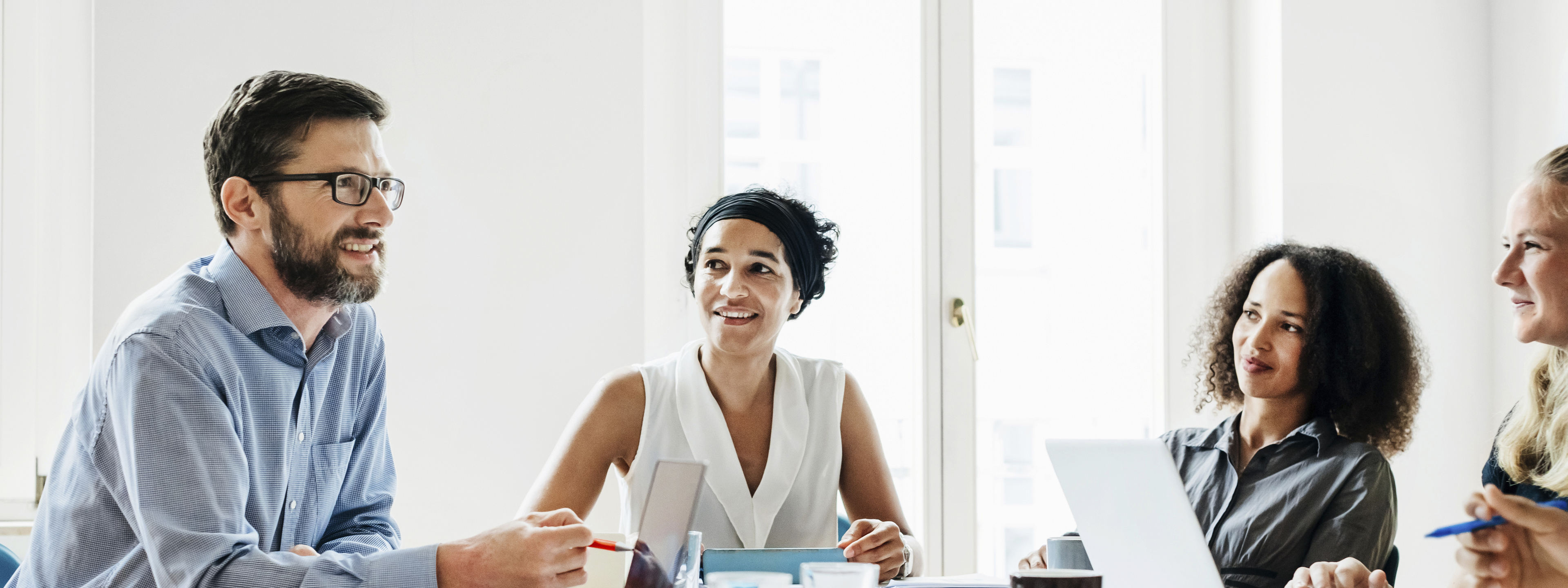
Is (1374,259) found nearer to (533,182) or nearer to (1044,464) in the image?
(1044,464)

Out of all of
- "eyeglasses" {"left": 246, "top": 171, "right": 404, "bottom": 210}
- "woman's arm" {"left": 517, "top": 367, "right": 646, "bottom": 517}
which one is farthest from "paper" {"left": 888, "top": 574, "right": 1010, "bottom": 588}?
"eyeglasses" {"left": 246, "top": 171, "right": 404, "bottom": 210}

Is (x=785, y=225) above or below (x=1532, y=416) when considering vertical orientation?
Result: above

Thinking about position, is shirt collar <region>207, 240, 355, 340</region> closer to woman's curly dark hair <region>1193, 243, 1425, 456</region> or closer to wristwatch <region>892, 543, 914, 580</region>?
wristwatch <region>892, 543, 914, 580</region>

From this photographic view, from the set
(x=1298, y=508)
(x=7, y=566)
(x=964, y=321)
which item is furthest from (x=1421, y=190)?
(x=7, y=566)

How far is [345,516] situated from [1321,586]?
136 centimetres

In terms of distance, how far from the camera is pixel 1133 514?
128 centimetres

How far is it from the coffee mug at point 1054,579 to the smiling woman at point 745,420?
748 mm

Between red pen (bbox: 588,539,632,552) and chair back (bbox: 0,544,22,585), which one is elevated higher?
red pen (bbox: 588,539,632,552)

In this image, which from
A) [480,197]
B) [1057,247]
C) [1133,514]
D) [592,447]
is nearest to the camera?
A: [1133,514]

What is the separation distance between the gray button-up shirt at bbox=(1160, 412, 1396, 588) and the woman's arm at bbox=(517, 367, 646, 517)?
3.14 feet

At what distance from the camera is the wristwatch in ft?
5.36

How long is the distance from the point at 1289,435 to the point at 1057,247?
1522 millimetres

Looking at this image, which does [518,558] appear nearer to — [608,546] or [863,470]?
[608,546]

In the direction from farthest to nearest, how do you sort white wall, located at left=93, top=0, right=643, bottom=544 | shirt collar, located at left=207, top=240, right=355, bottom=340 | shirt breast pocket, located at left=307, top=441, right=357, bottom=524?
white wall, located at left=93, top=0, right=643, bottom=544 → shirt breast pocket, located at left=307, top=441, right=357, bottom=524 → shirt collar, located at left=207, top=240, right=355, bottom=340
